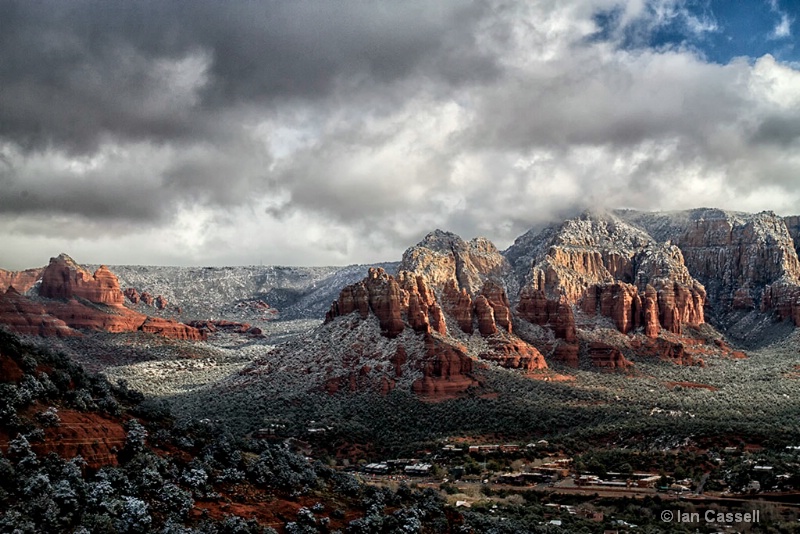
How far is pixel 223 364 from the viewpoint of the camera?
181125 millimetres

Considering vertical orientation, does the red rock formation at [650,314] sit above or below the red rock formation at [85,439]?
above

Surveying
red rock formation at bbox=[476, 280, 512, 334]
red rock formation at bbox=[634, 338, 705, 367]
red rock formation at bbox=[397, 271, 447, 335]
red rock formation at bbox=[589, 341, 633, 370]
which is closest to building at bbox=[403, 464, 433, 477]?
red rock formation at bbox=[397, 271, 447, 335]

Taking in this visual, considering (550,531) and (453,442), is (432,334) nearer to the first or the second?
(453,442)

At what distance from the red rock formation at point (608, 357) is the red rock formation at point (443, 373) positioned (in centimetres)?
3616

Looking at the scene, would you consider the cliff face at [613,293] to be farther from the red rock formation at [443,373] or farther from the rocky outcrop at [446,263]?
the red rock formation at [443,373]

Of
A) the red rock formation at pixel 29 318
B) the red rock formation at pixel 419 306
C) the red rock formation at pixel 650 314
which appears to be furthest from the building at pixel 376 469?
the red rock formation at pixel 29 318

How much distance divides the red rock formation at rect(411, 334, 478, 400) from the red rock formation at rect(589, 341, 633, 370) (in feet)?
119

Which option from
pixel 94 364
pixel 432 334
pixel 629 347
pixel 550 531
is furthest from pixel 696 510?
pixel 94 364

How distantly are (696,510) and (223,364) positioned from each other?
14428cm

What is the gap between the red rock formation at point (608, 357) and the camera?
141m

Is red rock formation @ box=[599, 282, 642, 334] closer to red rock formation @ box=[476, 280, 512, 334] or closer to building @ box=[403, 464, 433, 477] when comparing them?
red rock formation @ box=[476, 280, 512, 334]

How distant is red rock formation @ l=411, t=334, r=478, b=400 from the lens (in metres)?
108

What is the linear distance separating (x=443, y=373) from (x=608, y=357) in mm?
44878

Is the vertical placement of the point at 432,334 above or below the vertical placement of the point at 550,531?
above
